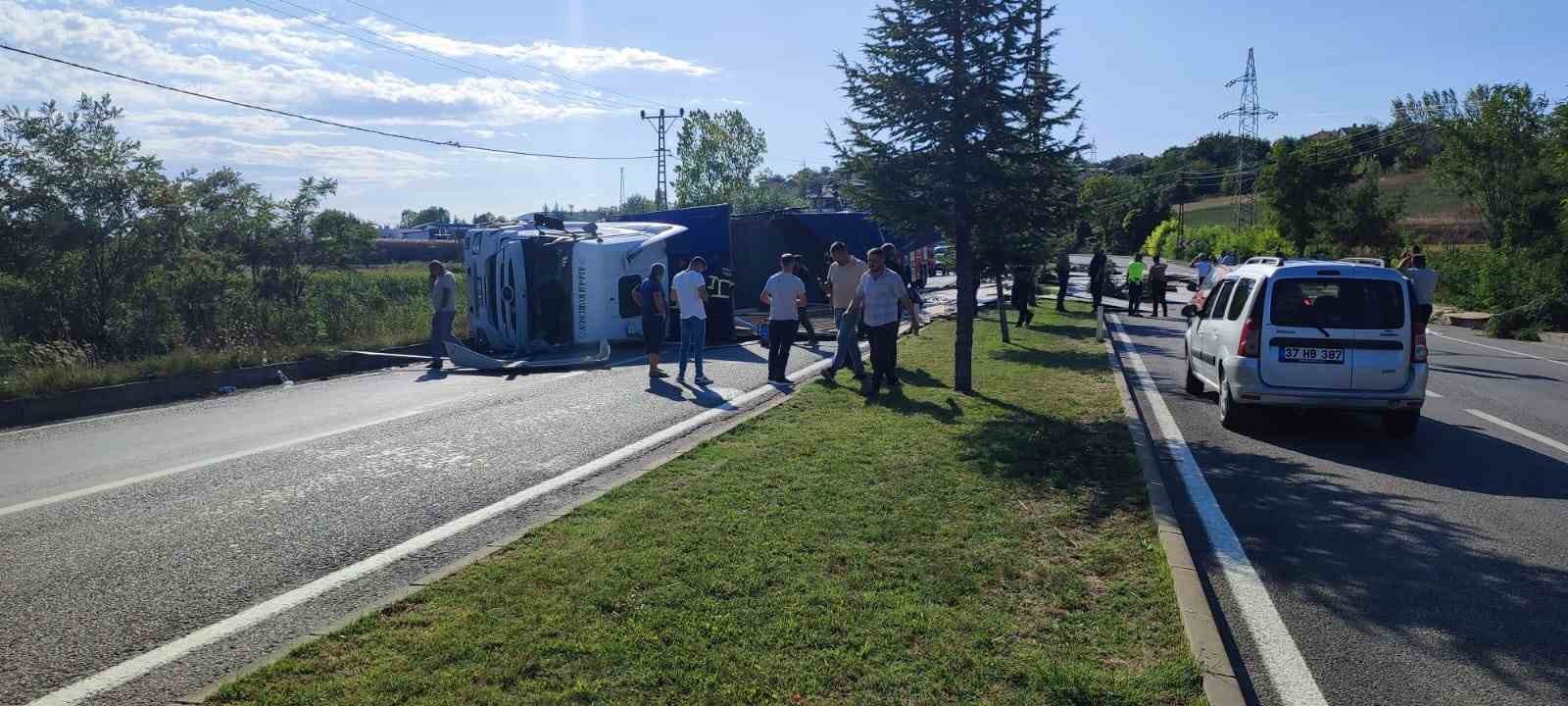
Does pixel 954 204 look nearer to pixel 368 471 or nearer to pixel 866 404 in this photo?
pixel 866 404

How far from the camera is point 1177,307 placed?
103ft

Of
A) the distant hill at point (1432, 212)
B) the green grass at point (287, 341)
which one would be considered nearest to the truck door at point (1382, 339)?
the green grass at point (287, 341)

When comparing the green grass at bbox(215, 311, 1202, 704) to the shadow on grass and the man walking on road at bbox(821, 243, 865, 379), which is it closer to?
the man walking on road at bbox(821, 243, 865, 379)

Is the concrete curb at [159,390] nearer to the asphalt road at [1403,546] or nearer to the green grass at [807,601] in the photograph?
the green grass at [807,601]

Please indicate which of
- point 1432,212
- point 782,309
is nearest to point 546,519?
point 782,309

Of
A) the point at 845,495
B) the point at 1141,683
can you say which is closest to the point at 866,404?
the point at 845,495

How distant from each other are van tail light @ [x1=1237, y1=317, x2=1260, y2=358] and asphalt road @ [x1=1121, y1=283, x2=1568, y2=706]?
31.7 inches

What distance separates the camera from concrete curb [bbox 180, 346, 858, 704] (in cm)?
402

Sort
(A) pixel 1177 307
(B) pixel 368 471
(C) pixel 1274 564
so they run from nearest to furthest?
1. (C) pixel 1274 564
2. (B) pixel 368 471
3. (A) pixel 1177 307

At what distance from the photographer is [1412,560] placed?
5672 mm

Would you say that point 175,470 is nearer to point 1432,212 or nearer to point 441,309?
point 441,309

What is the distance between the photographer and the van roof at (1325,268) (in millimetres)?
9297

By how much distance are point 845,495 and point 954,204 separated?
16.2 ft

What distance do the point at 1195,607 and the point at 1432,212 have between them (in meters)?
72.2
